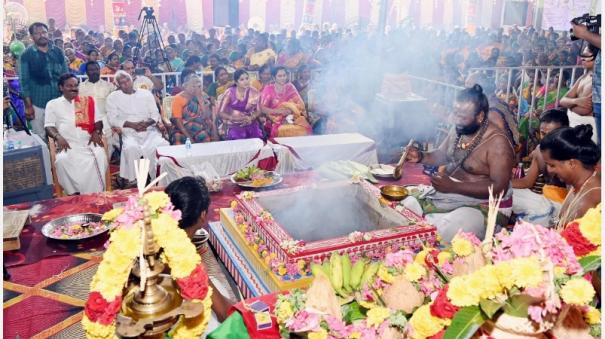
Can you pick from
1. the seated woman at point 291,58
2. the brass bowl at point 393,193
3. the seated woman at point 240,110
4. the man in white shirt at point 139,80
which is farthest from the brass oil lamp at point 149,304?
the seated woman at point 291,58

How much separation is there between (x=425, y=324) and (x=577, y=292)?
1.52ft

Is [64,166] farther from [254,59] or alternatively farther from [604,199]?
[254,59]

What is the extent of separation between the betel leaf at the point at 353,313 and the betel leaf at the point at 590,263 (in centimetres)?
85

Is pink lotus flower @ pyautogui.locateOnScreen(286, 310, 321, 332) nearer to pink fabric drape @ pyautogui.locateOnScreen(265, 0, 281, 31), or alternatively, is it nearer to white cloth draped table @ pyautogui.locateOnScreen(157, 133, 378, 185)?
white cloth draped table @ pyautogui.locateOnScreen(157, 133, 378, 185)

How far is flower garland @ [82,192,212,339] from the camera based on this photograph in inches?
57.6

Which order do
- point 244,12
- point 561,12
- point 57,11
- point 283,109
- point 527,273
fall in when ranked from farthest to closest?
point 244,12
point 57,11
point 561,12
point 283,109
point 527,273

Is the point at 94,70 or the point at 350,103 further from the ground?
the point at 94,70

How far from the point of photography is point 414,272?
188 centimetres

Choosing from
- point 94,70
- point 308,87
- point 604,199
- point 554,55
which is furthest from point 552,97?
point 604,199

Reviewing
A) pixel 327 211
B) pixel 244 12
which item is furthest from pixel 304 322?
pixel 244 12

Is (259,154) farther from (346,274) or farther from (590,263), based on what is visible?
(590,263)

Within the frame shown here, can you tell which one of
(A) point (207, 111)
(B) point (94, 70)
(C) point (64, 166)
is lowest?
(C) point (64, 166)

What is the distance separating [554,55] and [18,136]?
10.4 meters

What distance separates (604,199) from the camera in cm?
151
